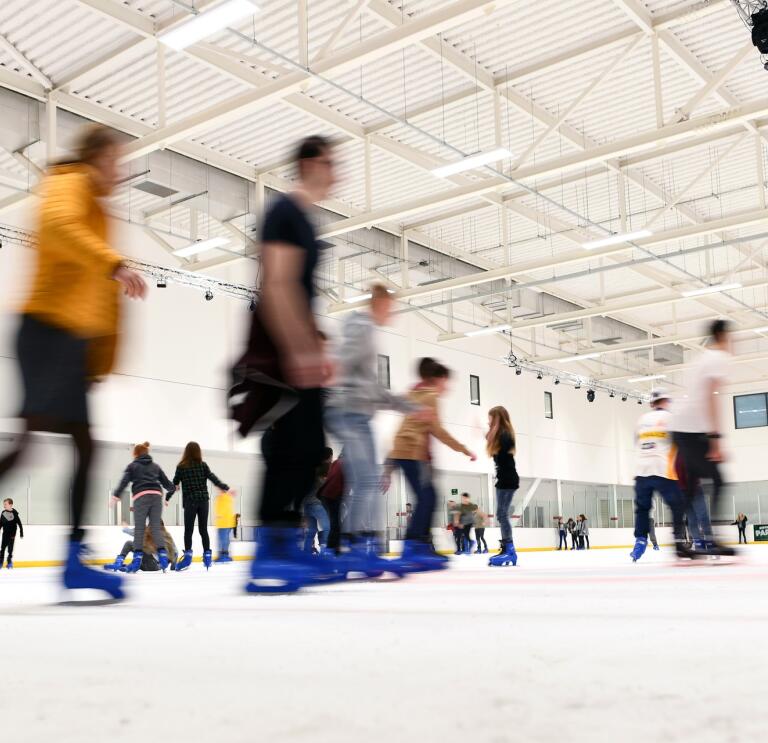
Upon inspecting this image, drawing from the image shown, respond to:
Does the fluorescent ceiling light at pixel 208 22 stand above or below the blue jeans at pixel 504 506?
above

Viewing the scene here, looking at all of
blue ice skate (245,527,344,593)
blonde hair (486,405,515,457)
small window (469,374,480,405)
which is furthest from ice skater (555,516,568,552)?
blue ice skate (245,527,344,593)

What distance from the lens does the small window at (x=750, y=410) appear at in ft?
109

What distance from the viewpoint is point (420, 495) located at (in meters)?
5.28

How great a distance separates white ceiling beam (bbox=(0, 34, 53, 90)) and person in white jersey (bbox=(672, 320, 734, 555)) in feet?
28.4

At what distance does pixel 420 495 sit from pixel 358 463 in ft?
4.42

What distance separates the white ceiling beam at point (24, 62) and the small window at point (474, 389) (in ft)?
52.5

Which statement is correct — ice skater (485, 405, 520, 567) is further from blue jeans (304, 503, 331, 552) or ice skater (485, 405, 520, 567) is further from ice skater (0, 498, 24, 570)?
ice skater (0, 498, 24, 570)

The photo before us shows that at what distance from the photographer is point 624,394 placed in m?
30.3

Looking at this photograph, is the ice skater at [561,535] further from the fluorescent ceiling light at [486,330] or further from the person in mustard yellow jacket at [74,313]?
the person in mustard yellow jacket at [74,313]

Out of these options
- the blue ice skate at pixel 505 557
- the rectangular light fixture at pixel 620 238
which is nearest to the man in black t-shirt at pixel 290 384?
the blue ice skate at pixel 505 557

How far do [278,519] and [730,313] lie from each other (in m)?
23.3

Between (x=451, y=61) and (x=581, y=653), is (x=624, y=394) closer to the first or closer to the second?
(x=451, y=61)

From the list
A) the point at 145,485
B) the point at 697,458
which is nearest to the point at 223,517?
the point at 145,485

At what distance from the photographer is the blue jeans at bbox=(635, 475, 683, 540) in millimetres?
6617
